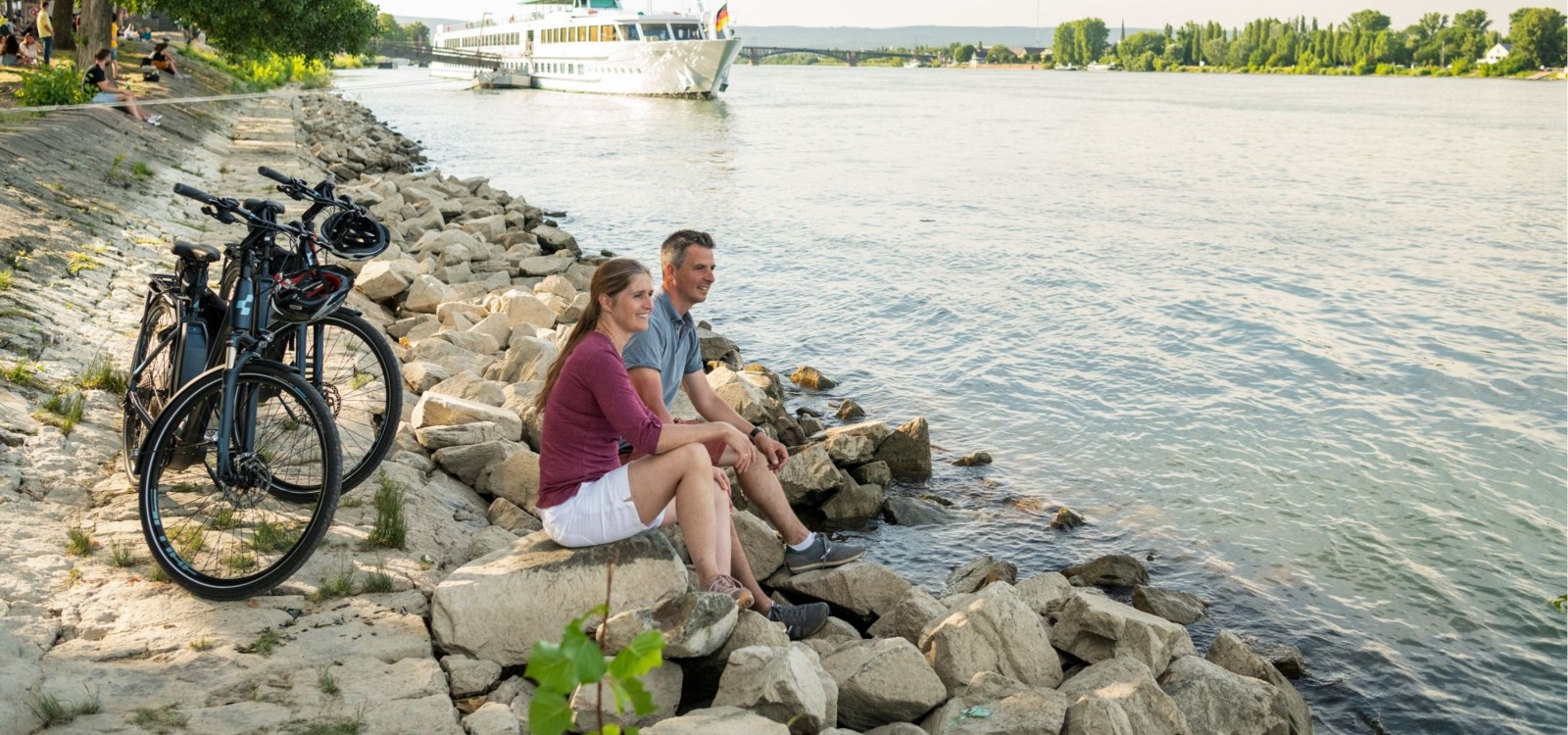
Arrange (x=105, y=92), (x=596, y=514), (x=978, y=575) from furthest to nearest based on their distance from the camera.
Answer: (x=105, y=92) < (x=978, y=575) < (x=596, y=514)

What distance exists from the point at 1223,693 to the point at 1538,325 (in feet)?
42.5

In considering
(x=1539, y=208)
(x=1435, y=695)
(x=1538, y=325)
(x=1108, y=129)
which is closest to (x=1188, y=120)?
(x=1108, y=129)

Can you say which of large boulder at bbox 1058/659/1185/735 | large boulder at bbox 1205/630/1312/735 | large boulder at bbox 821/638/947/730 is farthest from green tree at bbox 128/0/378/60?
large boulder at bbox 1058/659/1185/735

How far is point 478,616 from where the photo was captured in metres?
4.70

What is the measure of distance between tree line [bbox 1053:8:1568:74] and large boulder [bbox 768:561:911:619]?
13631cm

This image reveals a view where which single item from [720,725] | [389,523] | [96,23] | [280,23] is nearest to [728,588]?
[720,725]

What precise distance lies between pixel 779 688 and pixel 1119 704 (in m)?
1.52

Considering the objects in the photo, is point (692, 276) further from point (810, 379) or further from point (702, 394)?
point (810, 379)

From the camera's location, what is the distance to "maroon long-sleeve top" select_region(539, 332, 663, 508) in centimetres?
489

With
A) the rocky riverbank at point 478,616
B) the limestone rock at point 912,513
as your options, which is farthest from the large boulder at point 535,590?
the limestone rock at point 912,513

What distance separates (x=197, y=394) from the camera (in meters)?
4.70

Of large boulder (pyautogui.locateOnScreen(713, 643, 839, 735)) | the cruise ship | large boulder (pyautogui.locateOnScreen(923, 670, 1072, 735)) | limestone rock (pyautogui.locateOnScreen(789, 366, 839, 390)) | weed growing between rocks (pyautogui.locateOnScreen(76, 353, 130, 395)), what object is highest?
the cruise ship

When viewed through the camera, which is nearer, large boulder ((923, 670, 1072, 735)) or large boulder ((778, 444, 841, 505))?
large boulder ((923, 670, 1072, 735))

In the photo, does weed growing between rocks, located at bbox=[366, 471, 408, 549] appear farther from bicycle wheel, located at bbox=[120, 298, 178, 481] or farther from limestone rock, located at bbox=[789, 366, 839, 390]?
limestone rock, located at bbox=[789, 366, 839, 390]
